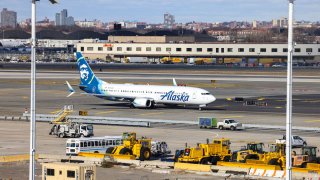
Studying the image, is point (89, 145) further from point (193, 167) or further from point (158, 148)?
point (193, 167)

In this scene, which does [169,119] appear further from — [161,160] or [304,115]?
[161,160]

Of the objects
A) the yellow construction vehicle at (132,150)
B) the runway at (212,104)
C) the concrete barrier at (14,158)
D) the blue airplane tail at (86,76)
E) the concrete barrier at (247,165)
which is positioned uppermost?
the blue airplane tail at (86,76)

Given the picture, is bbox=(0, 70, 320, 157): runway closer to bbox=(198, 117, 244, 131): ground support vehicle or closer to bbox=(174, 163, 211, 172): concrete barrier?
bbox=(198, 117, 244, 131): ground support vehicle

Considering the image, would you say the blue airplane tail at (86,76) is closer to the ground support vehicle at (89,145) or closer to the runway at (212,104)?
the runway at (212,104)

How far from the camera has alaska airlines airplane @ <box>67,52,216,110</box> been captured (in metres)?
119

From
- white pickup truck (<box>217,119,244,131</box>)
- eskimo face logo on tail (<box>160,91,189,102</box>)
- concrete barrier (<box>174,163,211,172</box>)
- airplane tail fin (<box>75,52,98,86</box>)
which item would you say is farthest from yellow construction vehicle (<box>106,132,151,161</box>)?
airplane tail fin (<box>75,52,98,86</box>)

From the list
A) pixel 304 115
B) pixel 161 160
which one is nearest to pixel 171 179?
pixel 161 160

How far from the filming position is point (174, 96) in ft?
393

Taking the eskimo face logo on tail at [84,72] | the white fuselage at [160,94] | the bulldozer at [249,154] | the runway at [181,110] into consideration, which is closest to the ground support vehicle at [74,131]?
the runway at [181,110]

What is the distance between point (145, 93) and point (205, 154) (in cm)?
5724

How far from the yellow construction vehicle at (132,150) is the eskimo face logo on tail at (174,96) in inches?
1887

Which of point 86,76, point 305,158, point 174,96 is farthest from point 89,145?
point 86,76

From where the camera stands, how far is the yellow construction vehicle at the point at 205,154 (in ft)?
214

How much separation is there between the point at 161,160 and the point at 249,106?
60872 mm
